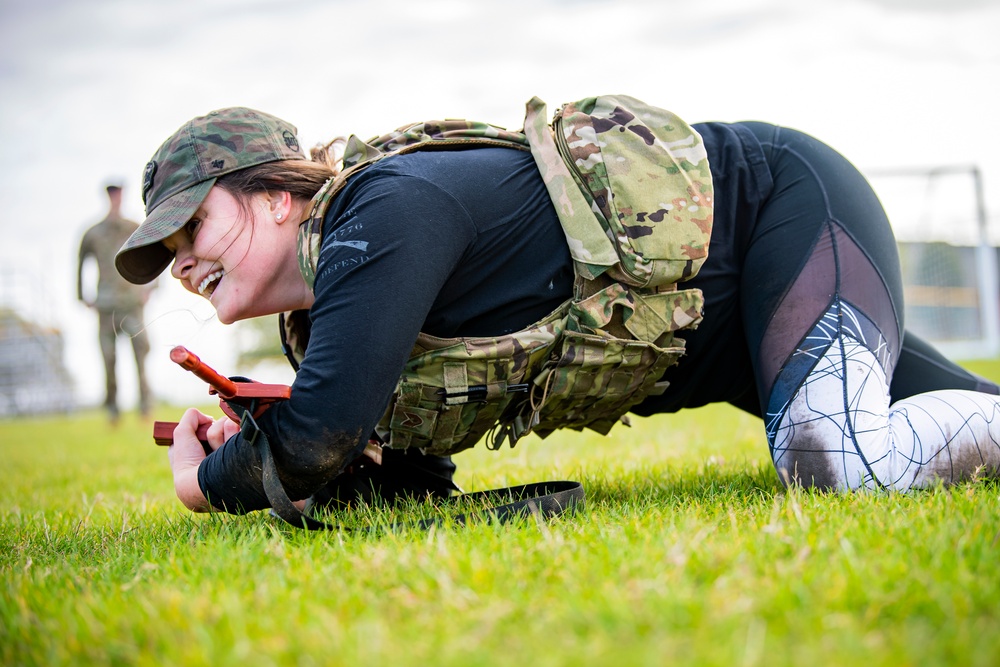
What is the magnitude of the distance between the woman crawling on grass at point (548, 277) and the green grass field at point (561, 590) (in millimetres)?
210

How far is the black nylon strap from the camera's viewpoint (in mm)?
2107

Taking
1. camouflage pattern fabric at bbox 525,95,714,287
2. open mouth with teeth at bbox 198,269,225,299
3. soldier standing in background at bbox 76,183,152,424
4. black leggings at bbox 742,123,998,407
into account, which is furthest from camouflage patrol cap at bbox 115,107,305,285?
soldier standing in background at bbox 76,183,152,424

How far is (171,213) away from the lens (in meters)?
2.32

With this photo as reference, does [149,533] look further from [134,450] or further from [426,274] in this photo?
[134,450]

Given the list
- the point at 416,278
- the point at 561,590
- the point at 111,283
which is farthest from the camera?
the point at 111,283

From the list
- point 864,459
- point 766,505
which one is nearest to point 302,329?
point 766,505

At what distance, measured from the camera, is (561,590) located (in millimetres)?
1511

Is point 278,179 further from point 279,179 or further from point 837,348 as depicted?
point 837,348

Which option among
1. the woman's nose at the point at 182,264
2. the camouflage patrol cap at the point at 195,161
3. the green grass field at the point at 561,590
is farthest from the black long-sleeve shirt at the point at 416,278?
the woman's nose at the point at 182,264

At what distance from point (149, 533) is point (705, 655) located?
192cm

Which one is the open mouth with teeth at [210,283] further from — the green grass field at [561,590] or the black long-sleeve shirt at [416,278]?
the green grass field at [561,590]

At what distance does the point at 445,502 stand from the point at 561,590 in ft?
3.73

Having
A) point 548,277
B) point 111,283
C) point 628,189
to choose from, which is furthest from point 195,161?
point 111,283

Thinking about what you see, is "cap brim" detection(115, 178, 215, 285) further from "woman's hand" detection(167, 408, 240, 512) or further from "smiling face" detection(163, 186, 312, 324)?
"woman's hand" detection(167, 408, 240, 512)
